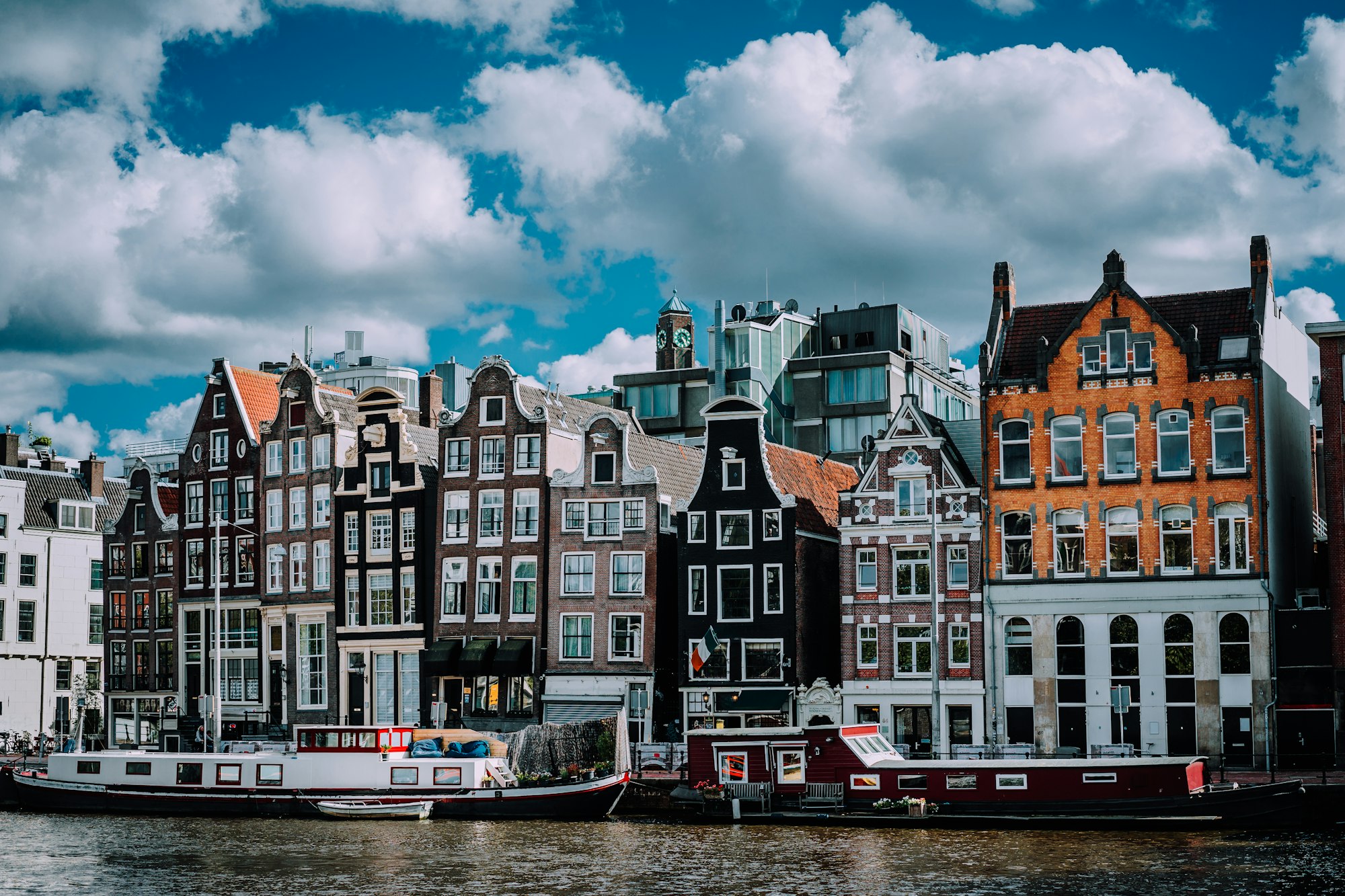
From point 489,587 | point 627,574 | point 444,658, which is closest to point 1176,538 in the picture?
point 627,574

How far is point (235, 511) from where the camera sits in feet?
308

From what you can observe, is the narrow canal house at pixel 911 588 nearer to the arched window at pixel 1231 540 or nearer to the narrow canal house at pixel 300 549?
the arched window at pixel 1231 540

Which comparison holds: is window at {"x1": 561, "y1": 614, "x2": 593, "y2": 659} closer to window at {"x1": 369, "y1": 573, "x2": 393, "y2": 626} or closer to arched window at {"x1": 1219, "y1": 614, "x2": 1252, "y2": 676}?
window at {"x1": 369, "y1": 573, "x2": 393, "y2": 626}

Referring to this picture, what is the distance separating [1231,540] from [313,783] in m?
36.4

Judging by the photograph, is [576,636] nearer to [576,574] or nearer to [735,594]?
[576,574]

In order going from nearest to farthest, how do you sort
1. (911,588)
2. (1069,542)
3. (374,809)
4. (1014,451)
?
(374,809), (1069,542), (1014,451), (911,588)

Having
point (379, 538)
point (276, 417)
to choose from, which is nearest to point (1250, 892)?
point (379, 538)

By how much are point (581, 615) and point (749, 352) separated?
43678mm

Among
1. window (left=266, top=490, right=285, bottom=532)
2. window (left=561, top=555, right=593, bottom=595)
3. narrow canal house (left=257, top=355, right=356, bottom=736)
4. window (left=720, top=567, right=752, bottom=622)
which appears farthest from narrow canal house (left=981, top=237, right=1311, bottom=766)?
window (left=266, top=490, right=285, bottom=532)

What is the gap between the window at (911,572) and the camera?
74.4 m

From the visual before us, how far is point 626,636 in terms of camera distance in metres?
80.1

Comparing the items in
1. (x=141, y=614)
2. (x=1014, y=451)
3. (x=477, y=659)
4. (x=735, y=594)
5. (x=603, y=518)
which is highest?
(x=1014, y=451)

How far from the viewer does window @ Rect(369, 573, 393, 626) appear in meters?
86.6

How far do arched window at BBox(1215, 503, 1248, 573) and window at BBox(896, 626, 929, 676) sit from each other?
1214 cm
